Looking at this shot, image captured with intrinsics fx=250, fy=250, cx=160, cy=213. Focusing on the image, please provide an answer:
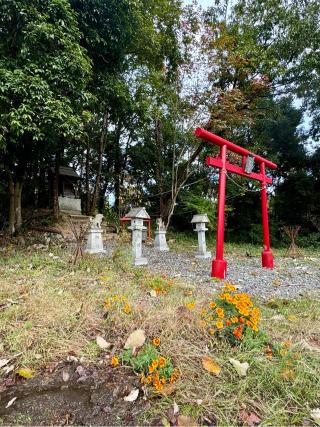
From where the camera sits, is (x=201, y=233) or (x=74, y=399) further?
(x=201, y=233)

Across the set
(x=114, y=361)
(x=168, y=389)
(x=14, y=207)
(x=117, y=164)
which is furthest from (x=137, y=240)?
(x=117, y=164)

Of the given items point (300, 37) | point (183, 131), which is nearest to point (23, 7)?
point (183, 131)

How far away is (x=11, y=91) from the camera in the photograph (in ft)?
11.0

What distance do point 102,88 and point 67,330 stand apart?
16.6ft

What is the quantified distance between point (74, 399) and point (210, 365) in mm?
758

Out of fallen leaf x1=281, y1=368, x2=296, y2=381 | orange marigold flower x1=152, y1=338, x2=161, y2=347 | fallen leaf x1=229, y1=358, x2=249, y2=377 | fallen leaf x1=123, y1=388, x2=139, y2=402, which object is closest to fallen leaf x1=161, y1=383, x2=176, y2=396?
fallen leaf x1=123, y1=388, x2=139, y2=402

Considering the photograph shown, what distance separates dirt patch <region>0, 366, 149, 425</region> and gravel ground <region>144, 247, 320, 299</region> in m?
1.99

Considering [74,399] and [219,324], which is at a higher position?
[219,324]

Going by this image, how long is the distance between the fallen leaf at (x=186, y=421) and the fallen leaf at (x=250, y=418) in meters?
0.23

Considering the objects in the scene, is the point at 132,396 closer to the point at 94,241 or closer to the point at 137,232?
the point at 137,232

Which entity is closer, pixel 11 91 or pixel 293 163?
pixel 11 91

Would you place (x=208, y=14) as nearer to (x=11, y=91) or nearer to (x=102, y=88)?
(x=102, y=88)

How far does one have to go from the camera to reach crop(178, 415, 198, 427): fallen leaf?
1140mm

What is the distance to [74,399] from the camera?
1289 mm
